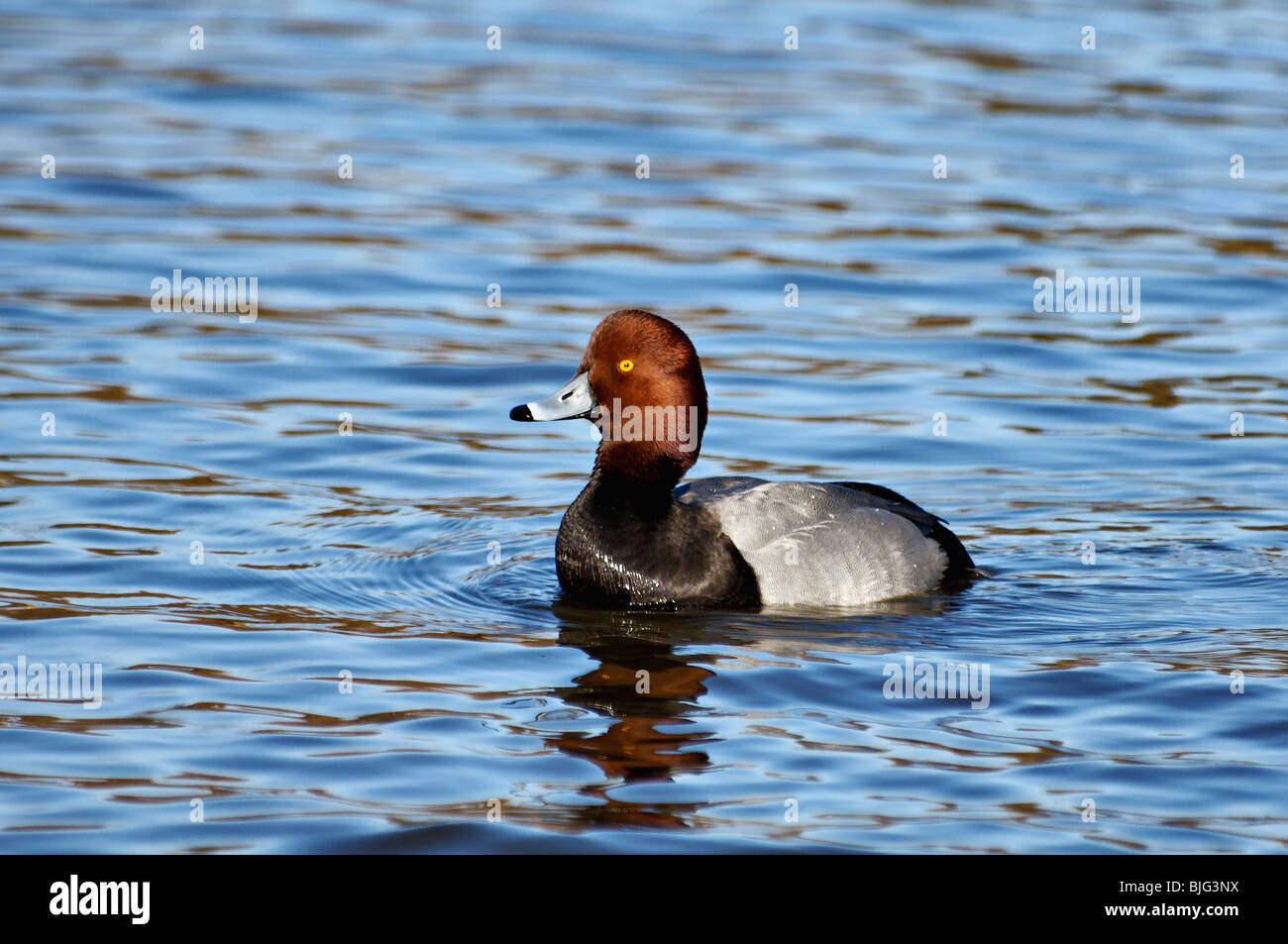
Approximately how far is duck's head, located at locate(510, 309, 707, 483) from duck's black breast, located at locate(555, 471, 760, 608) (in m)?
0.16

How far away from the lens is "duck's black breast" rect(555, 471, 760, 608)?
26.8 ft

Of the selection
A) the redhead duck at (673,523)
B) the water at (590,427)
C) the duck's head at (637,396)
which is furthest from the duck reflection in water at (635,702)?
the duck's head at (637,396)

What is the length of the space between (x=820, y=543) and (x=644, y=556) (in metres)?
0.81

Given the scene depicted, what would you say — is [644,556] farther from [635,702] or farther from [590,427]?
[590,427]

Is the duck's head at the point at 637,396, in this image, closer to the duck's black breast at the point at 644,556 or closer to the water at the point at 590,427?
the duck's black breast at the point at 644,556

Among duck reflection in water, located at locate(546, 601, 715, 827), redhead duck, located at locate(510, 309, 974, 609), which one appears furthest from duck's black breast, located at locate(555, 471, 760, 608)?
duck reflection in water, located at locate(546, 601, 715, 827)

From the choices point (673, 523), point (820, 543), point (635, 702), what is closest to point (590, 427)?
point (673, 523)

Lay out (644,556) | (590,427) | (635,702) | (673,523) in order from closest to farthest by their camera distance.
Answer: (635,702)
(644,556)
(673,523)
(590,427)

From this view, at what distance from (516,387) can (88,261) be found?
3.90 m

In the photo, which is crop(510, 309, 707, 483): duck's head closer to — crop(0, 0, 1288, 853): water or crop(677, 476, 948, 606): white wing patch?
crop(677, 476, 948, 606): white wing patch

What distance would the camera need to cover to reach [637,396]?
328 inches
